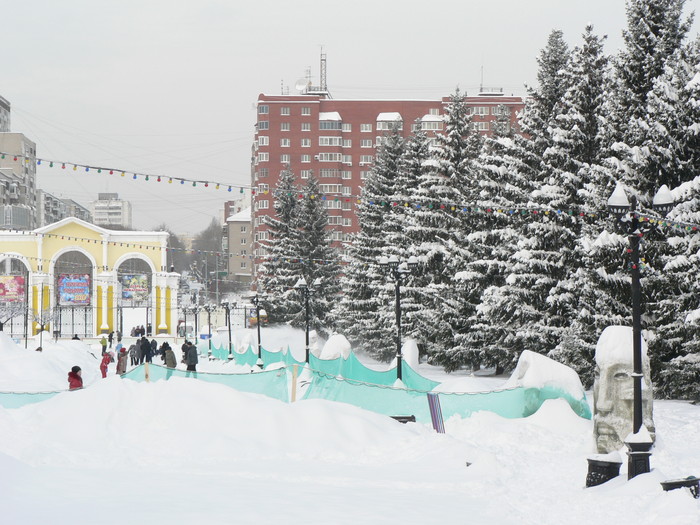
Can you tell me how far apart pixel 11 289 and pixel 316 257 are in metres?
30.2

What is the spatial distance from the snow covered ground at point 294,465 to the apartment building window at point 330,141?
8487 cm

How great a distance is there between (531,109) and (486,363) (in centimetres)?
964

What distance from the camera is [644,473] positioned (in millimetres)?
12461

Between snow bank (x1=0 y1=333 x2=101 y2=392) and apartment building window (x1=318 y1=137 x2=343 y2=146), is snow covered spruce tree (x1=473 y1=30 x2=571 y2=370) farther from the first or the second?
apartment building window (x1=318 y1=137 x2=343 y2=146)

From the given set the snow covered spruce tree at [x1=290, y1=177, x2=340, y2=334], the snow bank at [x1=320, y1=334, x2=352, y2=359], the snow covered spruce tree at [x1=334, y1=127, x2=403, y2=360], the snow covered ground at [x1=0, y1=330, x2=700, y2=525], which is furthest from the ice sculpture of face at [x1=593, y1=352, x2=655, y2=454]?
the snow covered spruce tree at [x1=290, y1=177, x2=340, y2=334]

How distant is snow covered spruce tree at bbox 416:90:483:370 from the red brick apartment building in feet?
205

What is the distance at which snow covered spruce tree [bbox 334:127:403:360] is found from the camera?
147ft

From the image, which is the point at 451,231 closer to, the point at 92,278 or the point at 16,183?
the point at 92,278

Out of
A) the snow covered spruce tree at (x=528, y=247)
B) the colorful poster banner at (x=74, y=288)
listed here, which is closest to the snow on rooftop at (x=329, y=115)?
the colorful poster banner at (x=74, y=288)

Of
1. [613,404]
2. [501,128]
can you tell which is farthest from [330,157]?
[613,404]

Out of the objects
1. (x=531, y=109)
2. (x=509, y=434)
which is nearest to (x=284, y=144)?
(x=531, y=109)

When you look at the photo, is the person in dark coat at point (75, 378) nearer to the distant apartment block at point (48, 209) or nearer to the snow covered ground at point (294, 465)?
the snow covered ground at point (294, 465)

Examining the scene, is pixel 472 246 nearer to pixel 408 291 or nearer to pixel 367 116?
pixel 408 291

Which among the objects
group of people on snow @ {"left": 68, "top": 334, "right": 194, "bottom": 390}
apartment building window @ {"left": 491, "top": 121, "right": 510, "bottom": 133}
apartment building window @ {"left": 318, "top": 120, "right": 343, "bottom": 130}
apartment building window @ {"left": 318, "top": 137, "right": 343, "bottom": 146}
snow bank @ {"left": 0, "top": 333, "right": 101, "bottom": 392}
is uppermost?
apartment building window @ {"left": 318, "top": 120, "right": 343, "bottom": 130}
